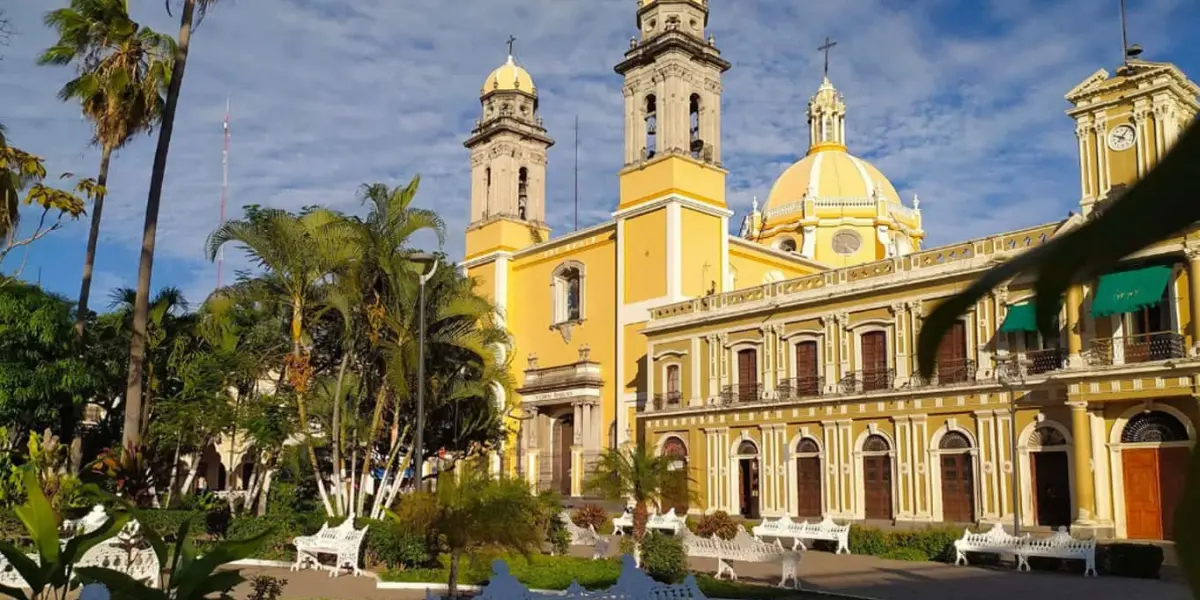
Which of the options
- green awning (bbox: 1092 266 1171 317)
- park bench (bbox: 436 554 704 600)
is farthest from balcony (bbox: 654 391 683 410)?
park bench (bbox: 436 554 704 600)

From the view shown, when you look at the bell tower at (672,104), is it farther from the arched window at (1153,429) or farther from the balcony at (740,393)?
the arched window at (1153,429)

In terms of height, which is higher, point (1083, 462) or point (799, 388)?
point (799, 388)

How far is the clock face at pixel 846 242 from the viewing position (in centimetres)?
4475

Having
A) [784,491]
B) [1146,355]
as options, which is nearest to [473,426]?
[784,491]

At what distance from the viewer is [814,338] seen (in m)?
27.1

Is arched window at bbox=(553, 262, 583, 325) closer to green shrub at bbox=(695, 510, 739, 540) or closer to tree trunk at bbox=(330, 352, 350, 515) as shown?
tree trunk at bbox=(330, 352, 350, 515)

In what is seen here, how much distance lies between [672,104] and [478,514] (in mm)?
25782

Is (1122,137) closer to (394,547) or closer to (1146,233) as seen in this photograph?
(394,547)

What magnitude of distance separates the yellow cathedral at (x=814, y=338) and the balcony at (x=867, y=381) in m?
0.05

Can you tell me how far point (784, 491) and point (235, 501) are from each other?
1338 centimetres

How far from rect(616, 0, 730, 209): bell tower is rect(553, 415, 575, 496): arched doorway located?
7.70 metres

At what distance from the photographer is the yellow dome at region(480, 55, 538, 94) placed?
141 ft

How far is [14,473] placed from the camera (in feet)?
55.8

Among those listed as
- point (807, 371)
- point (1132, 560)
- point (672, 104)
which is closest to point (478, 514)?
point (1132, 560)
